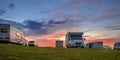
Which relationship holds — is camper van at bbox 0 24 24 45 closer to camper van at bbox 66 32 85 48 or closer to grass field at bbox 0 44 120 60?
camper van at bbox 66 32 85 48

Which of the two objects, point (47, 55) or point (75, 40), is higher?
point (75, 40)

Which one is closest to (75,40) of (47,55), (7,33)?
(7,33)

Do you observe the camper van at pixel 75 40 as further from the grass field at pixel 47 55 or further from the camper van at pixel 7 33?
the grass field at pixel 47 55

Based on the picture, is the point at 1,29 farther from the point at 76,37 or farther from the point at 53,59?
the point at 53,59

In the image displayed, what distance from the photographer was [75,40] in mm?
51906

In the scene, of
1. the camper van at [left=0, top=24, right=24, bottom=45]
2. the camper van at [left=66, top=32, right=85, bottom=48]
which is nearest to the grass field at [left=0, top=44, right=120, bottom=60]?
the camper van at [left=0, top=24, right=24, bottom=45]

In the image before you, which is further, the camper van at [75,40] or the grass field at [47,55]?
the camper van at [75,40]

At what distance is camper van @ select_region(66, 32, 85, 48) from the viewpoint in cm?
5131

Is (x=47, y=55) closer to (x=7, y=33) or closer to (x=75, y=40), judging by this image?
(x=7, y=33)

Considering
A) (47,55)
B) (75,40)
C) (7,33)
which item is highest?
(7,33)

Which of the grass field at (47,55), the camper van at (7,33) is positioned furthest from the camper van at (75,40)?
the grass field at (47,55)

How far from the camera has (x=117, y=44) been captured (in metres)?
83.0

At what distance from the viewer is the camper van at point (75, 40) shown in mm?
51312

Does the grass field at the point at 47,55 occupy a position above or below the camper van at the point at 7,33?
below
